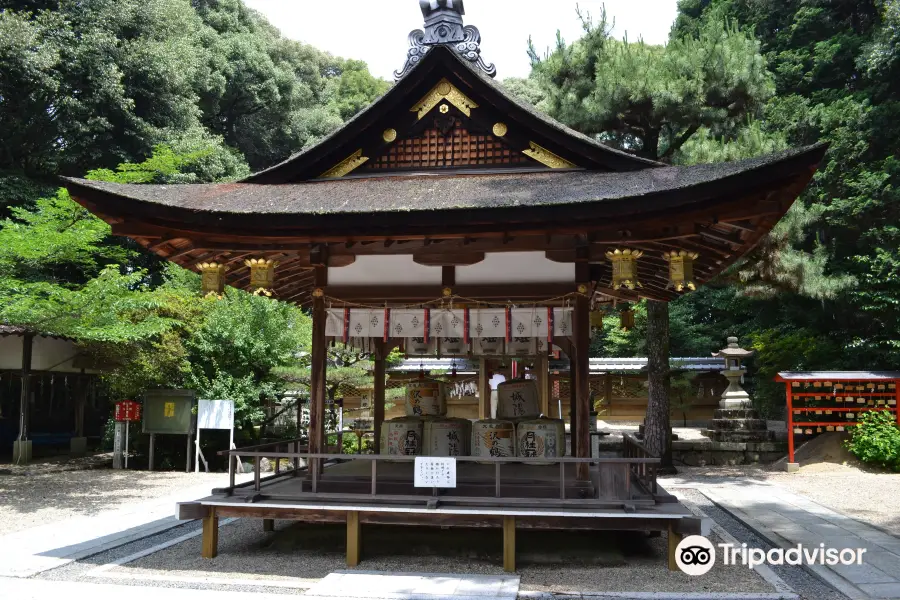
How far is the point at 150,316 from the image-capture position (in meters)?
16.1

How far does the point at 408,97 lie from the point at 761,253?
10.8 m

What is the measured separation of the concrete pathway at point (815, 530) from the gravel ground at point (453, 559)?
1.03 m

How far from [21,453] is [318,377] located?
14.8m

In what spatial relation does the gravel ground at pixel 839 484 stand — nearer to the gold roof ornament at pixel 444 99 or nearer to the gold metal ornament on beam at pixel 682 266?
the gold metal ornament on beam at pixel 682 266

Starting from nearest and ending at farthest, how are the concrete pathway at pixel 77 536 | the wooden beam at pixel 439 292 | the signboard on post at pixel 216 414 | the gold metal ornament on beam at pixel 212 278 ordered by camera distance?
1. the concrete pathway at pixel 77 536
2. the wooden beam at pixel 439 292
3. the gold metal ornament on beam at pixel 212 278
4. the signboard on post at pixel 216 414

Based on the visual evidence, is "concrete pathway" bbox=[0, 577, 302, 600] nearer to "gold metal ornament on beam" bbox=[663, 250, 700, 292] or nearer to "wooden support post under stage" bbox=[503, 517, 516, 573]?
"wooden support post under stage" bbox=[503, 517, 516, 573]

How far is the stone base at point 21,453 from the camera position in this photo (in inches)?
742

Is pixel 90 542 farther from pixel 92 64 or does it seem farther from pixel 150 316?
pixel 92 64

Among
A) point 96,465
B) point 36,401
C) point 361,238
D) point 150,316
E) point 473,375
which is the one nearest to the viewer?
point 361,238

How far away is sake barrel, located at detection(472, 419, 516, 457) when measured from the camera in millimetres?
9531

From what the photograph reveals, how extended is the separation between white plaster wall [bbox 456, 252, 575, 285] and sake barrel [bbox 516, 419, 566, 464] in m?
1.96

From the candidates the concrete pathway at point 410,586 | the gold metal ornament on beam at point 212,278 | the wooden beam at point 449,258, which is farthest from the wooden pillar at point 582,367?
the gold metal ornament on beam at point 212,278

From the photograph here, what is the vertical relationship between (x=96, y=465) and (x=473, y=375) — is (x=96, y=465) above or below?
below

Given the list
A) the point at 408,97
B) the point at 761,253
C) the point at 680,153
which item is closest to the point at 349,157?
the point at 408,97
